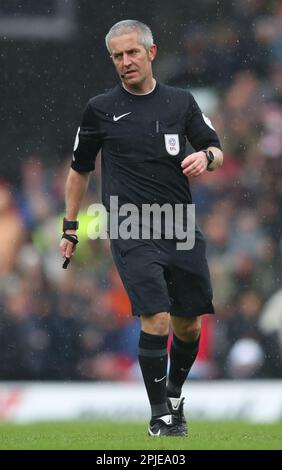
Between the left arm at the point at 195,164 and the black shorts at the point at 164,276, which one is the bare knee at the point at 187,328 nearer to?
the black shorts at the point at 164,276

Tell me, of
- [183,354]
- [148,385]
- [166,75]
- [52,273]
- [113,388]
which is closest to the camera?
[148,385]

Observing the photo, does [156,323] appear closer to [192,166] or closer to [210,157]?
[192,166]

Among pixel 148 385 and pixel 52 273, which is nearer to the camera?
pixel 148 385

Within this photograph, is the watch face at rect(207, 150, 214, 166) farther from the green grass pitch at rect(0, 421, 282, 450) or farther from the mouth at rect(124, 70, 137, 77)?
the green grass pitch at rect(0, 421, 282, 450)

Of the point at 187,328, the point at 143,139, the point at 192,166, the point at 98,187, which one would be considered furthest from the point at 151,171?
the point at 98,187

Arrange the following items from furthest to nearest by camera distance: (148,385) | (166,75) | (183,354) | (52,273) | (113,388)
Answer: (166,75), (52,273), (113,388), (183,354), (148,385)

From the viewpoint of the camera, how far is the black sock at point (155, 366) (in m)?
7.01

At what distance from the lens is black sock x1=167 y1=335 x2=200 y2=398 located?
7.54 metres

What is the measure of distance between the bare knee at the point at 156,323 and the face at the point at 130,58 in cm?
124

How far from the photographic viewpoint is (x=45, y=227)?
12602mm

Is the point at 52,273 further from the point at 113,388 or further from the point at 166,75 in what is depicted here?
the point at 166,75

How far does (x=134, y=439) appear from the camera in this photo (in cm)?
702

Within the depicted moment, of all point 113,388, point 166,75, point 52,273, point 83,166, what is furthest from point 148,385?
point 166,75

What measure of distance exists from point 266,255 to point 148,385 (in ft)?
18.5
